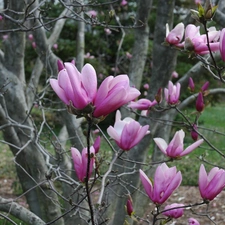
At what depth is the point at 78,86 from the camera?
36.5 inches

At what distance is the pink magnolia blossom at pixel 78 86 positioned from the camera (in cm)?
91

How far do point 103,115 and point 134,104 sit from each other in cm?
116

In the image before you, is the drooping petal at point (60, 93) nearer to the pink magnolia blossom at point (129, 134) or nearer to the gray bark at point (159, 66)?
the pink magnolia blossom at point (129, 134)

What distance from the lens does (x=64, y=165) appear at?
3299mm

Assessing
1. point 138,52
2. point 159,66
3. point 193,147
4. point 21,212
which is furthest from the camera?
point 138,52

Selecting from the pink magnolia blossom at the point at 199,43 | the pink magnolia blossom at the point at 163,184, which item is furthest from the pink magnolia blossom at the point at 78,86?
the pink magnolia blossom at the point at 199,43

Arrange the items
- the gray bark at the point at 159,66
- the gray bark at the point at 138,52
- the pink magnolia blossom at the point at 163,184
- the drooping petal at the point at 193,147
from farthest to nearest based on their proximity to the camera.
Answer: the gray bark at the point at 138,52, the gray bark at the point at 159,66, the drooping petal at the point at 193,147, the pink magnolia blossom at the point at 163,184

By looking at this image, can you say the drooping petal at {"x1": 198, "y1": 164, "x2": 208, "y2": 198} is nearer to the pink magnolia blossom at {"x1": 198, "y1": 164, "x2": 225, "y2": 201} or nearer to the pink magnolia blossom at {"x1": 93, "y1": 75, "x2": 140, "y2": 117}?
the pink magnolia blossom at {"x1": 198, "y1": 164, "x2": 225, "y2": 201}

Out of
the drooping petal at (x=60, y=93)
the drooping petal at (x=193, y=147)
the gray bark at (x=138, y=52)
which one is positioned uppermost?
the drooping petal at (x=60, y=93)

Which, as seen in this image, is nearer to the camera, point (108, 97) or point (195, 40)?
point (108, 97)

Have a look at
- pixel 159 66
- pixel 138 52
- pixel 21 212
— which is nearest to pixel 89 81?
pixel 21 212

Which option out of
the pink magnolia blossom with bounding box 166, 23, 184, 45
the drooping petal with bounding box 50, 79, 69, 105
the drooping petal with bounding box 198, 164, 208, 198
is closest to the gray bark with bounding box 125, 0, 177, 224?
the pink magnolia blossom with bounding box 166, 23, 184, 45

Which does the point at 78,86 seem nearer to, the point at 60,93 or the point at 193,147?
the point at 60,93

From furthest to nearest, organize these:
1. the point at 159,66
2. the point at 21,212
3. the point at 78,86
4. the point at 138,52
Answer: the point at 138,52 < the point at 159,66 < the point at 21,212 < the point at 78,86
